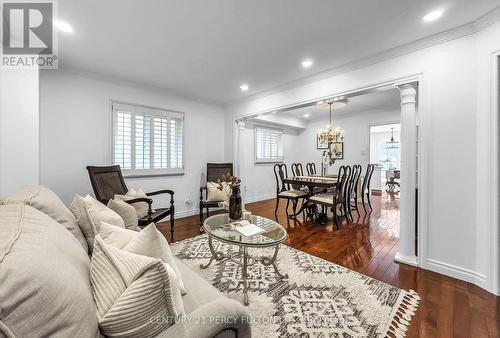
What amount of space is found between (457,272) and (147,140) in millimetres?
4337

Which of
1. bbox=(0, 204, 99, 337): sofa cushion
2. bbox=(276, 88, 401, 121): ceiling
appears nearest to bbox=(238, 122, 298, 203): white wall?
bbox=(276, 88, 401, 121): ceiling

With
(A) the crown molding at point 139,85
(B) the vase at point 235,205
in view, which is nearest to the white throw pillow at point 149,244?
(B) the vase at point 235,205

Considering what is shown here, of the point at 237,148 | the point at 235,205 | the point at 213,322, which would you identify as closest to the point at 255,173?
the point at 237,148

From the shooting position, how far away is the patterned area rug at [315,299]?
147cm

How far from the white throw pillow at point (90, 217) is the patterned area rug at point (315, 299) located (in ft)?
3.59

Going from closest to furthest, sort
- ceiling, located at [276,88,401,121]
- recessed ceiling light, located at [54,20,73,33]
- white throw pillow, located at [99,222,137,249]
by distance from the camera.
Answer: white throw pillow, located at [99,222,137,249] → recessed ceiling light, located at [54,20,73,33] → ceiling, located at [276,88,401,121]

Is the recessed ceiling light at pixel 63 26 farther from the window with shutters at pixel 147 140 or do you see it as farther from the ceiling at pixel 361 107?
the ceiling at pixel 361 107

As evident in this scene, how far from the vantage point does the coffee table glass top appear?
167 centimetres

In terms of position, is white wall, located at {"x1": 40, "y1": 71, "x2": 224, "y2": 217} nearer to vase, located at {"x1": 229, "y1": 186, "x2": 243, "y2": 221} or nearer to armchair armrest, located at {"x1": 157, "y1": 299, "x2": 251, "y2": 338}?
vase, located at {"x1": 229, "y1": 186, "x2": 243, "y2": 221}

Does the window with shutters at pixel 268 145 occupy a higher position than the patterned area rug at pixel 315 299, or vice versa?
the window with shutters at pixel 268 145

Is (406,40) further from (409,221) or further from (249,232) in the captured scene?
(249,232)

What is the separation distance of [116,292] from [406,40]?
123 inches

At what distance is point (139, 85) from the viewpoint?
140 inches

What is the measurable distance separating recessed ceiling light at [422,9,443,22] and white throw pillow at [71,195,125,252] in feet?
9.82
